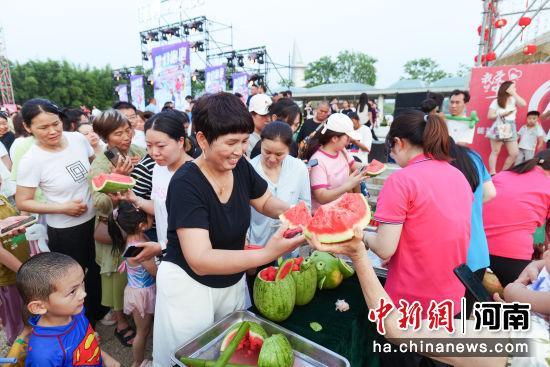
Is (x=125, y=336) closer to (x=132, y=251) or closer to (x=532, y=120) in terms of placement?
(x=132, y=251)

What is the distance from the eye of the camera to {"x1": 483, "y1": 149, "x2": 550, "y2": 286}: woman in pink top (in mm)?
3176

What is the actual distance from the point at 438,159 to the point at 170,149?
81.8 inches

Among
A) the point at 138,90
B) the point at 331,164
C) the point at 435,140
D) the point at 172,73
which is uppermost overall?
the point at 172,73

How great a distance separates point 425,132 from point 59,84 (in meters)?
50.9

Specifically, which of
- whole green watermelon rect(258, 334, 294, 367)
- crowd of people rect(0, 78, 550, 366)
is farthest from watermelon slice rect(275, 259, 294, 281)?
whole green watermelon rect(258, 334, 294, 367)

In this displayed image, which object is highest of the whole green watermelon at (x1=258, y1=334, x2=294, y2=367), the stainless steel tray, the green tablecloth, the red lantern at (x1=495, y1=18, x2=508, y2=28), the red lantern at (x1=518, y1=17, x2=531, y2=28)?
the red lantern at (x1=495, y1=18, x2=508, y2=28)

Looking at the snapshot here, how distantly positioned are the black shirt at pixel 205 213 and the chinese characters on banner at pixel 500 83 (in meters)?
8.39

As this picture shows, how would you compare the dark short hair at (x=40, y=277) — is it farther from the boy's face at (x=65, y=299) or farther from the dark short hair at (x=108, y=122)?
the dark short hair at (x=108, y=122)

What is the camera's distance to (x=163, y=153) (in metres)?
2.66

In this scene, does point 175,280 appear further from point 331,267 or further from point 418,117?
point 418,117

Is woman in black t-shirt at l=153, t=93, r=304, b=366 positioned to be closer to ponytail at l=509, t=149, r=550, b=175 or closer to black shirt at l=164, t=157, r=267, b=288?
black shirt at l=164, t=157, r=267, b=288

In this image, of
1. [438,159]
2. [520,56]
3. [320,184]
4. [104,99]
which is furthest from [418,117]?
[104,99]

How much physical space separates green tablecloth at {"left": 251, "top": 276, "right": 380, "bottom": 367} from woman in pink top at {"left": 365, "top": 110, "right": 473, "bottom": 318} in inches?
14.2

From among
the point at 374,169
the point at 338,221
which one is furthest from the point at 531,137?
the point at 338,221
